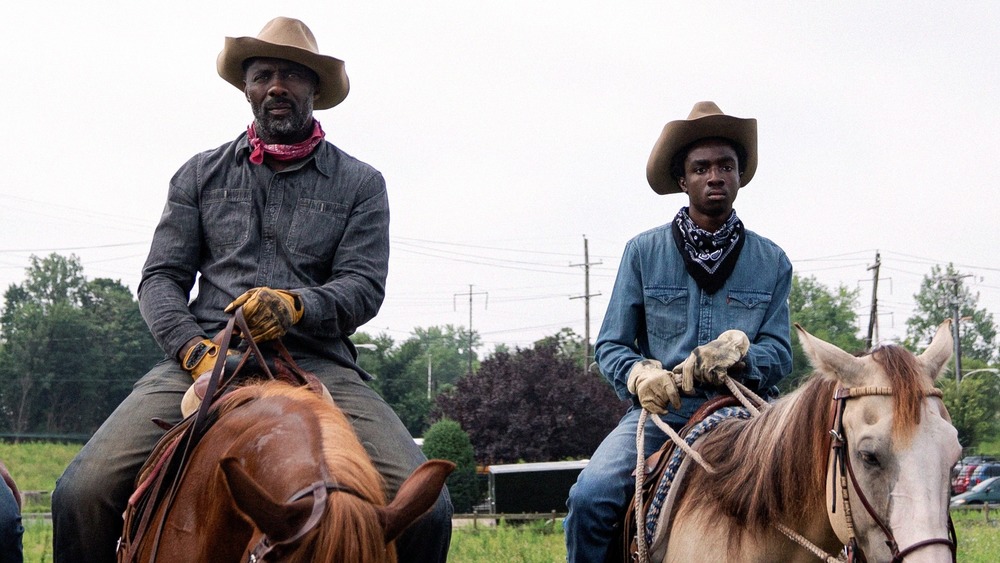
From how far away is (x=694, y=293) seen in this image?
5465mm

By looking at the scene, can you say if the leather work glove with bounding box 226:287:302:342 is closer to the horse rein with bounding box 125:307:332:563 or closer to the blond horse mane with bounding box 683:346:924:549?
the horse rein with bounding box 125:307:332:563

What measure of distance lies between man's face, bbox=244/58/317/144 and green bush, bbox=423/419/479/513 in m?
24.0

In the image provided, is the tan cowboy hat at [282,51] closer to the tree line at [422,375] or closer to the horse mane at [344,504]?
the horse mane at [344,504]

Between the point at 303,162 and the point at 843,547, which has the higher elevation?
the point at 303,162

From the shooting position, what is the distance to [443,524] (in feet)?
13.7

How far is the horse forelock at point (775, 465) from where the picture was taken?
4.06m

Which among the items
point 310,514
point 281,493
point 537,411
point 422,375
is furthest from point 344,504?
point 422,375

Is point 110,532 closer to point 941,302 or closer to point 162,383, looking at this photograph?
point 162,383

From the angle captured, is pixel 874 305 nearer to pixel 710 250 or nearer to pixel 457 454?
pixel 457 454

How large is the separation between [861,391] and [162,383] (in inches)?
109

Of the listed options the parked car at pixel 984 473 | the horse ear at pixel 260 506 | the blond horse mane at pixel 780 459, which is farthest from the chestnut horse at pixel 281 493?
the parked car at pixel 984 473

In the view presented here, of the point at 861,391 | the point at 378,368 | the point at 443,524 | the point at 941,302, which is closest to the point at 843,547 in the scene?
the point at 861,391

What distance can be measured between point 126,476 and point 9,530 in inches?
39.1

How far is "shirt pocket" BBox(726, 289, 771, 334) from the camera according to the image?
5.40m
